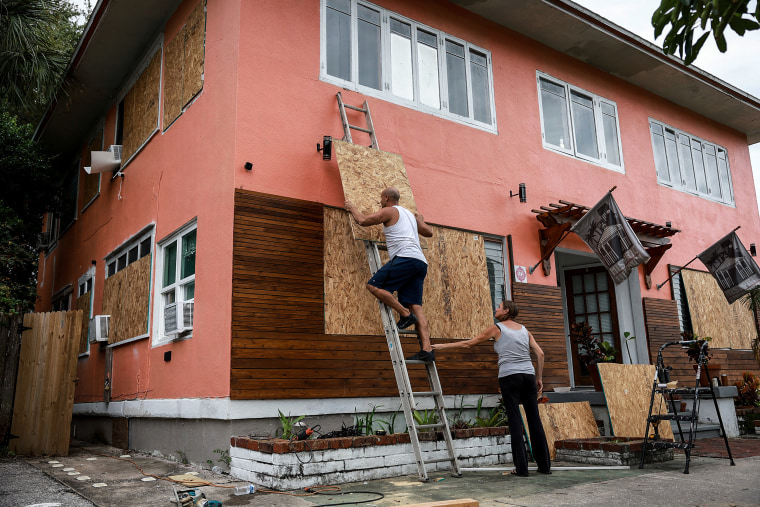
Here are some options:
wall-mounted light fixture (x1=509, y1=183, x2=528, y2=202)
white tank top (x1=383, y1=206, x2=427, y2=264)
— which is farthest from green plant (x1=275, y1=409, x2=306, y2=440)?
wall-mounted light fixture (x1=509, y1=183, x2=528, y2=202)

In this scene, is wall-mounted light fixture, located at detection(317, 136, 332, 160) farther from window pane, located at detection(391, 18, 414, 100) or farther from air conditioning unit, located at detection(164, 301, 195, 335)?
air conditioning unit, located at detection(164, 301, 195, 335)

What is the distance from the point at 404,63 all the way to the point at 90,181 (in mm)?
8285

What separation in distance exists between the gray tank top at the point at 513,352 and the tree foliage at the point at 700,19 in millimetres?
3438

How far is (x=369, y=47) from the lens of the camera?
8695mm

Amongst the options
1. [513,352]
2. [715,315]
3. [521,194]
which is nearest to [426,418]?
[513,352]

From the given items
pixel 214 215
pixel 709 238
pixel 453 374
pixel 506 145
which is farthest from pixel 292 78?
pixel 709 238

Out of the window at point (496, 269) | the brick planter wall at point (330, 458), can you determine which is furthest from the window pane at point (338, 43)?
the brick planter wall at point (330, 458)

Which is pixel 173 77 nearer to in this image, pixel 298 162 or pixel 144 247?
pixel 144 247

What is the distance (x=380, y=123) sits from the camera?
8.45 metres

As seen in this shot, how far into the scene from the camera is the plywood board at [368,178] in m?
7.25

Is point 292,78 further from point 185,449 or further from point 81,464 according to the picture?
point 81,464

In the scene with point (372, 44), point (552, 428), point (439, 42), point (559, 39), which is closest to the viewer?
point (552, 428)

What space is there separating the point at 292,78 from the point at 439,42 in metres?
2.92

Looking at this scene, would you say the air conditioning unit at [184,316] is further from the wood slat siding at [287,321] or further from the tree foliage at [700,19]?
the tree foliage at [700,19]
